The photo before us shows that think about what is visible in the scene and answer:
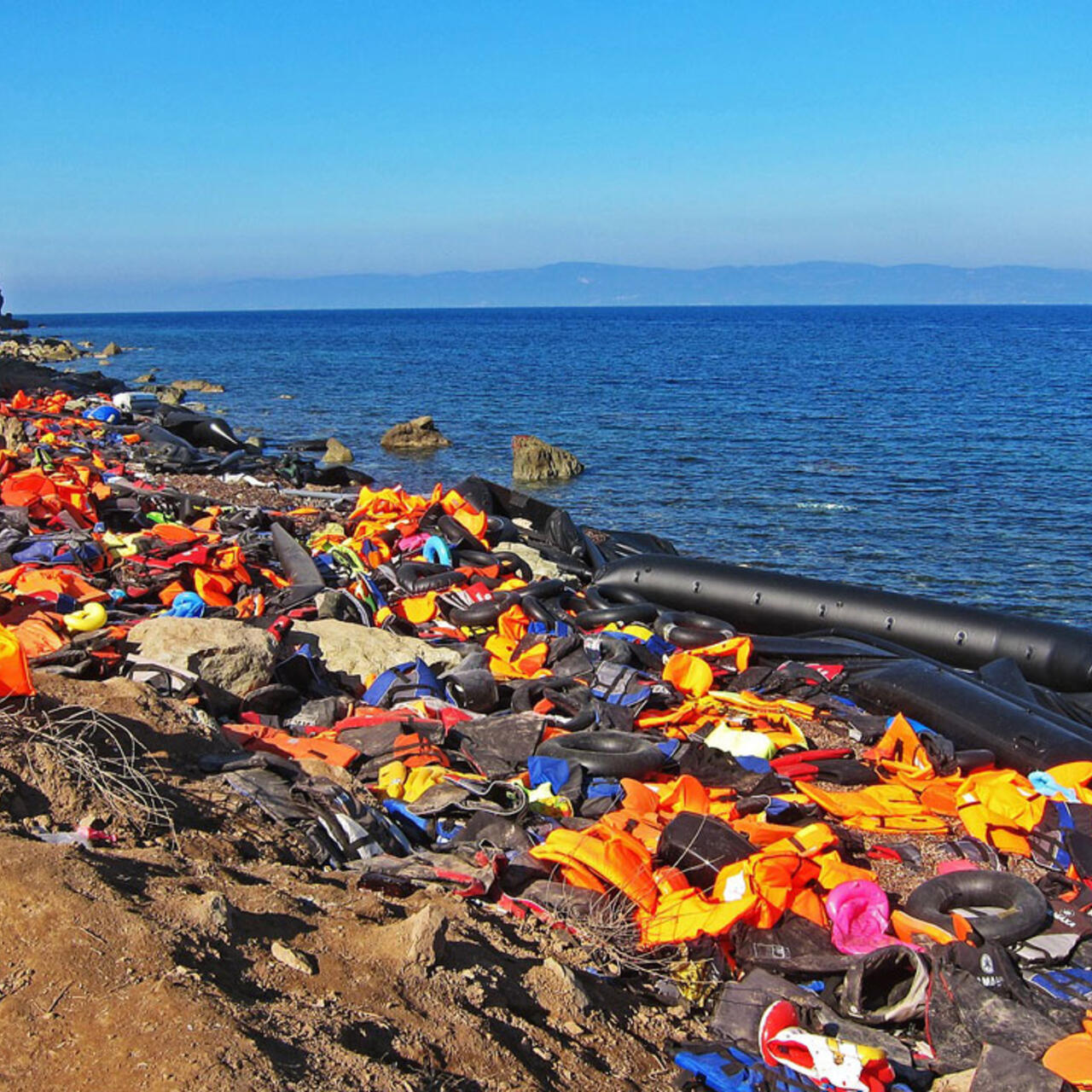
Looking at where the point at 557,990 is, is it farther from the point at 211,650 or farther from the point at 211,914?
the point at 211,650

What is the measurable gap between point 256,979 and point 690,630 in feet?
23.9

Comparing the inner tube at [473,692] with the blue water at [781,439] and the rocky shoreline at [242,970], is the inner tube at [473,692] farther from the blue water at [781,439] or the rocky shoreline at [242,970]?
the blue water at [781,439]

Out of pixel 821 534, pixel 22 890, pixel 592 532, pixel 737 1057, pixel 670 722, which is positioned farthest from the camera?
pixel 821 534

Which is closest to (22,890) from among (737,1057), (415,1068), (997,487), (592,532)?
(415,1068)

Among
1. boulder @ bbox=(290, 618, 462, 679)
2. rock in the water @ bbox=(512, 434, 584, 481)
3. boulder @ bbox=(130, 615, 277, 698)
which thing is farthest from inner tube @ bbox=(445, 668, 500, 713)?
rock in the water @ bbox=(512, 434, 584, 481)

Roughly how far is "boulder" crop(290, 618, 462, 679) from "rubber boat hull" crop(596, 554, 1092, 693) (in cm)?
390

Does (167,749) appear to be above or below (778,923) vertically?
above

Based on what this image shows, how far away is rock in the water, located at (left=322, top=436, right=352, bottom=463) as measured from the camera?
2512 cm

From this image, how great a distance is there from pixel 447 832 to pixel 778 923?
1.71 m

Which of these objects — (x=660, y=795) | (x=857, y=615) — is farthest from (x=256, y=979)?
(x=857, y=615)

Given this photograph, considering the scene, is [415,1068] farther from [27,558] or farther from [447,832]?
[27,558]

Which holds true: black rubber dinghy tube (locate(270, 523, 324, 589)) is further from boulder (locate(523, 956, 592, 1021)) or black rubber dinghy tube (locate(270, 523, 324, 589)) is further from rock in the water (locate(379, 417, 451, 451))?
rock in the water (locate(379, 417, 451, 451))

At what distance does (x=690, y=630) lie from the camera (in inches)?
391

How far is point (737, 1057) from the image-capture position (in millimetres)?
3607
